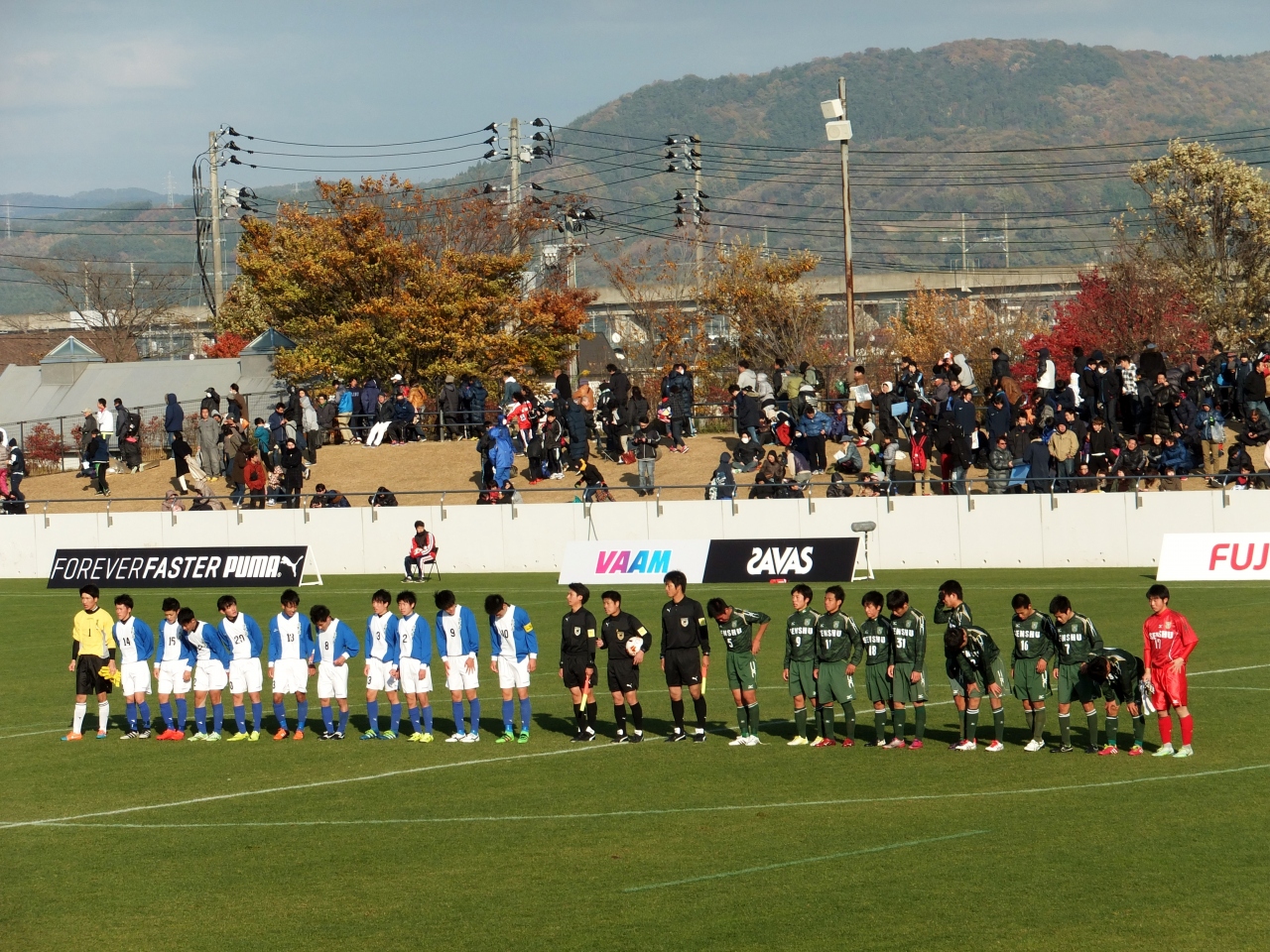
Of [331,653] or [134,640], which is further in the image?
[134,640]

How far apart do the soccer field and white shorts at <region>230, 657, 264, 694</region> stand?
90cm

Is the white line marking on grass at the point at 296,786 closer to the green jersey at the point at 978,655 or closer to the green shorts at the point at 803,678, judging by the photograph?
the green shorts at the point at 803,678

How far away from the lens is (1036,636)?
1614cm

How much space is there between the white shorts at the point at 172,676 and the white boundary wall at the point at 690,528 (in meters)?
16.4

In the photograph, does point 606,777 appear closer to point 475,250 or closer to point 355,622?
point 355,622

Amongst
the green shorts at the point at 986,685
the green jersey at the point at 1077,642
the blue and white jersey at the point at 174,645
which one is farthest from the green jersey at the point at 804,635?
the blue and white jersey at the point at 174,645

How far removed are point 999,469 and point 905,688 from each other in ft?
57.9

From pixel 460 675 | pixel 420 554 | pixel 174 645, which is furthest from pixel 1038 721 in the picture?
pixel 420 554

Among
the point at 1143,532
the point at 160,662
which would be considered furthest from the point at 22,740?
the point at 1143,532

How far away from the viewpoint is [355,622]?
93.4 ft

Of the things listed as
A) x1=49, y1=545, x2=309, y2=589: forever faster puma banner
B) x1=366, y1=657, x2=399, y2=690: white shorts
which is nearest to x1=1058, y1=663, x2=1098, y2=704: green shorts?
x1=366, y1=657, x2=399, y2=690: white shorts

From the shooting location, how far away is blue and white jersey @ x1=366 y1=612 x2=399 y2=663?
1841 cm

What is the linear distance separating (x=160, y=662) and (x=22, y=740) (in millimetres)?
2191

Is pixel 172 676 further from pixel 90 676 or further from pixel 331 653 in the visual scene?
pixel 331 653
